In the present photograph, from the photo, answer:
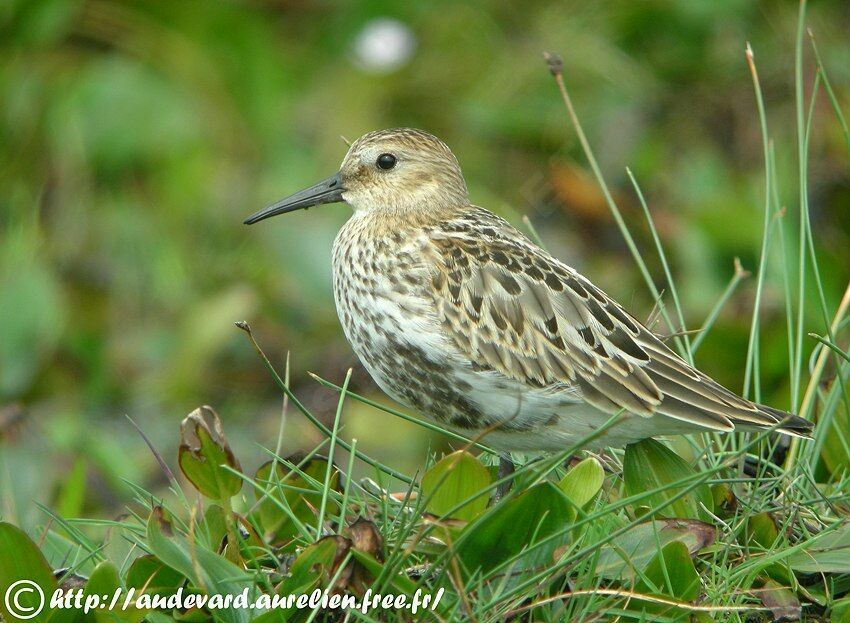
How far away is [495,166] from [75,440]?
3.00 m

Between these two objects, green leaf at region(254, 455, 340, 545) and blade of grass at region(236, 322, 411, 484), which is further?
green leaf at region(254, 455, 340, 545)

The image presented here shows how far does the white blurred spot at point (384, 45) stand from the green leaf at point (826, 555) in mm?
5319

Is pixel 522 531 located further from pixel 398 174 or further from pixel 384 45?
pixel 384 45

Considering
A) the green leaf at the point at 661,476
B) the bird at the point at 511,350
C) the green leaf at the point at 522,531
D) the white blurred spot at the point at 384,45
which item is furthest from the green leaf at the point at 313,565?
the white blurred spot at the point at 384,45

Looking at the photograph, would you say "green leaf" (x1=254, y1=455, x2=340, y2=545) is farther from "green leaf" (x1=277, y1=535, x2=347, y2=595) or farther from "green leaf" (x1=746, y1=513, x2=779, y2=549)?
"green leaf" (x1=746, y1=513, x2=779, y2=549)

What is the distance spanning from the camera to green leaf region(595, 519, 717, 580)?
2.75 m

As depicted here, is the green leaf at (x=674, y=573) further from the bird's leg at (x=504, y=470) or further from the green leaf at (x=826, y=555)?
the bird's leg at (x=504, y=470)

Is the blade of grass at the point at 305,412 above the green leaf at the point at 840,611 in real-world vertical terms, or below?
above

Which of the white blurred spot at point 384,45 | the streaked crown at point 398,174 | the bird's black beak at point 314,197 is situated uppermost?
the streaked crown at point 398,174

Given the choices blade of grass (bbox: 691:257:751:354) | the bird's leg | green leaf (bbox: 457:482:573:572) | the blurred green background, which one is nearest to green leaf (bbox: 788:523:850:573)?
green leaf (bbox: 457:482:573:572)

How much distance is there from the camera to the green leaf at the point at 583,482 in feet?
9.53

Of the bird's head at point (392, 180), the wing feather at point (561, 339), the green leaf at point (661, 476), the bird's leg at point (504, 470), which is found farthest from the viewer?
the bird's head at point (392, 180)

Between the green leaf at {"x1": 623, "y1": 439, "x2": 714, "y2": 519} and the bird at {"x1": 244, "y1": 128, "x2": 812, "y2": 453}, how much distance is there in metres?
0.12

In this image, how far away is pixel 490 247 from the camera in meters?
3.64
